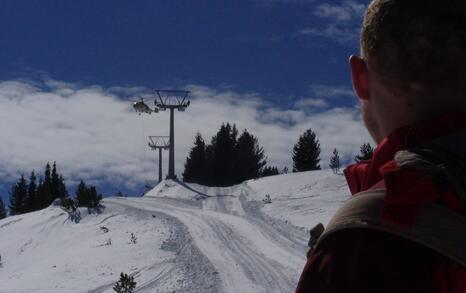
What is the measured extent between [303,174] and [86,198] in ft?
38.9

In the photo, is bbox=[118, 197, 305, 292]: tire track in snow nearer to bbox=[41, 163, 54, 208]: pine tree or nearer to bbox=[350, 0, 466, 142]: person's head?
bbox=[350, 0, 466, 142]: person's head

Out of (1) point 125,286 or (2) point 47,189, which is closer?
(1) point 125,286

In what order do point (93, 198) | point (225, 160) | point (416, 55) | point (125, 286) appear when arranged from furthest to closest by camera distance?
point (225, 160) < point (93, 198) < point (125, 286) < point (416, 55)

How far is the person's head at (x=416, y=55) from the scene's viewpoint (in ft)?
5.37

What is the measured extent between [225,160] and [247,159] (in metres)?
2.21

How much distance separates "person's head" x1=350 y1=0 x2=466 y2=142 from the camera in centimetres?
164

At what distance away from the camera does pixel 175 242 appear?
62.6ft

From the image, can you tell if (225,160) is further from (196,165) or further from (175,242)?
(175,242)

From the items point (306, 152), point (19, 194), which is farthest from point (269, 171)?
point (19, 194)

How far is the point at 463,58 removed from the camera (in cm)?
167

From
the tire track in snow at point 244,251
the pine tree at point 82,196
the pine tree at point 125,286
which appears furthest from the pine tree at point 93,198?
the pine tree at point 125,286

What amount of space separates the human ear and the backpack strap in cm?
37

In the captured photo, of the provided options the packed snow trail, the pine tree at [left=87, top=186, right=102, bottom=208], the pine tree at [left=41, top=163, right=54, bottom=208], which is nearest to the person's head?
the packed snow trail

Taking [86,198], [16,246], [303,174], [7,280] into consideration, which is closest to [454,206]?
[7,280]
